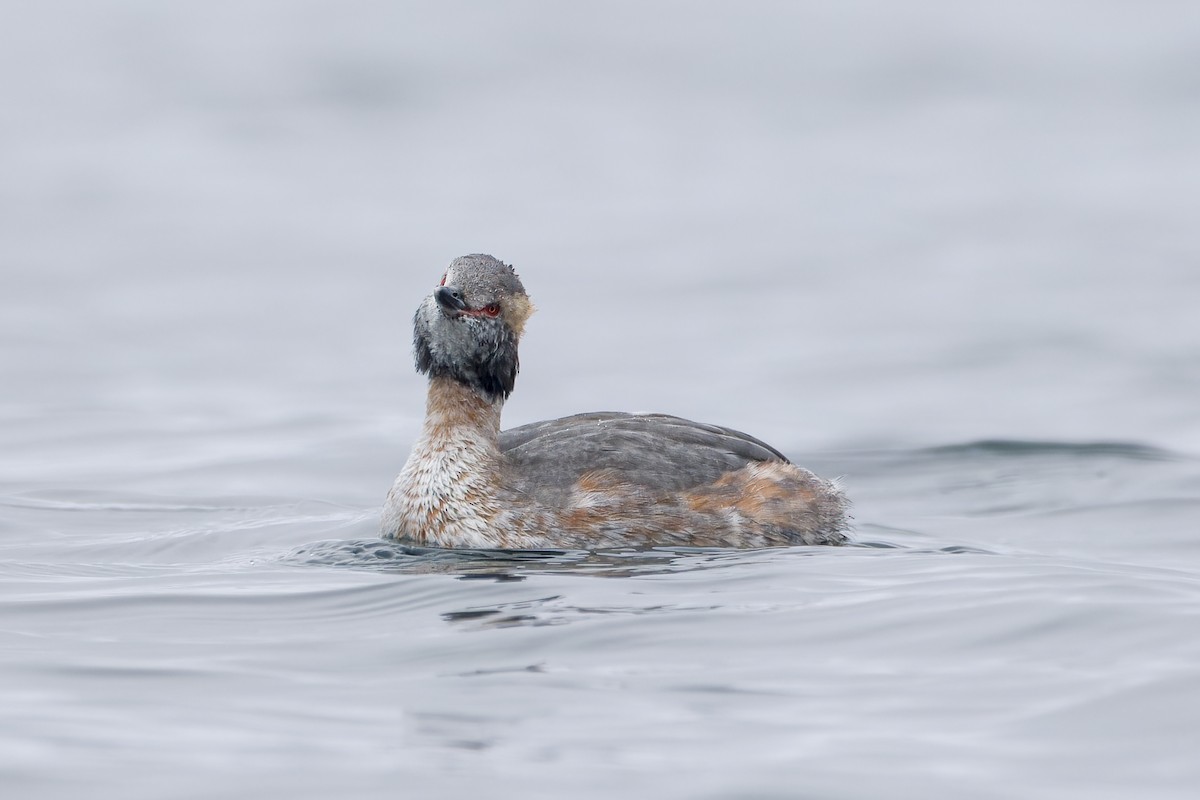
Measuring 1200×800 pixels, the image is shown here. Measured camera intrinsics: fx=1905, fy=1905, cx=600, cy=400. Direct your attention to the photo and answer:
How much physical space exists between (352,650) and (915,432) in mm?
10160

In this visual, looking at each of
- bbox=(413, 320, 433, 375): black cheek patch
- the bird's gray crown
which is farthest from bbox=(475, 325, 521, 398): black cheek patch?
bbox=(413, 320, 433, 375): black cheek patch

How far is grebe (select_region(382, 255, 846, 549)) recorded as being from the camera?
11359mm

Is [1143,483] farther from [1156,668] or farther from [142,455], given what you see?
[142,455]

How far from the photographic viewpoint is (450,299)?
Answer: 11.7 m

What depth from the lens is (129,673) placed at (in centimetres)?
864

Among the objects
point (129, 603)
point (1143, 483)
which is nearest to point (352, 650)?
point (129, 603)

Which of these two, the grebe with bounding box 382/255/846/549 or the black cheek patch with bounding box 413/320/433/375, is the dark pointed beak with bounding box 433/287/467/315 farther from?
the black cheek patch with bounding box 413/320/433/375

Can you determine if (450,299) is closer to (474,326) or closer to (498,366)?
Result: (474,326)

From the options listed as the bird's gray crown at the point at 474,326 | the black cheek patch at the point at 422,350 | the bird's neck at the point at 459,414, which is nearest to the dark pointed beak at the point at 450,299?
the bird's gray crown at the point at 474,326

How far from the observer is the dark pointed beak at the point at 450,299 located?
11.6 m

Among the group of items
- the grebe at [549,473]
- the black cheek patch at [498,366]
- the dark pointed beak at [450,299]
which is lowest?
the grebe at [549,473]

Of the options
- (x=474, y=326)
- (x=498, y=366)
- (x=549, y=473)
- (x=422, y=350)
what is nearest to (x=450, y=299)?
(x=474, y=326)

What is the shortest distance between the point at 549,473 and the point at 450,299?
123 centimetres

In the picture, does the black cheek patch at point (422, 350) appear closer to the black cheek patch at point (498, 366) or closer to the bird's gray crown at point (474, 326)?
the bird's gray crown at point (474, 326)
